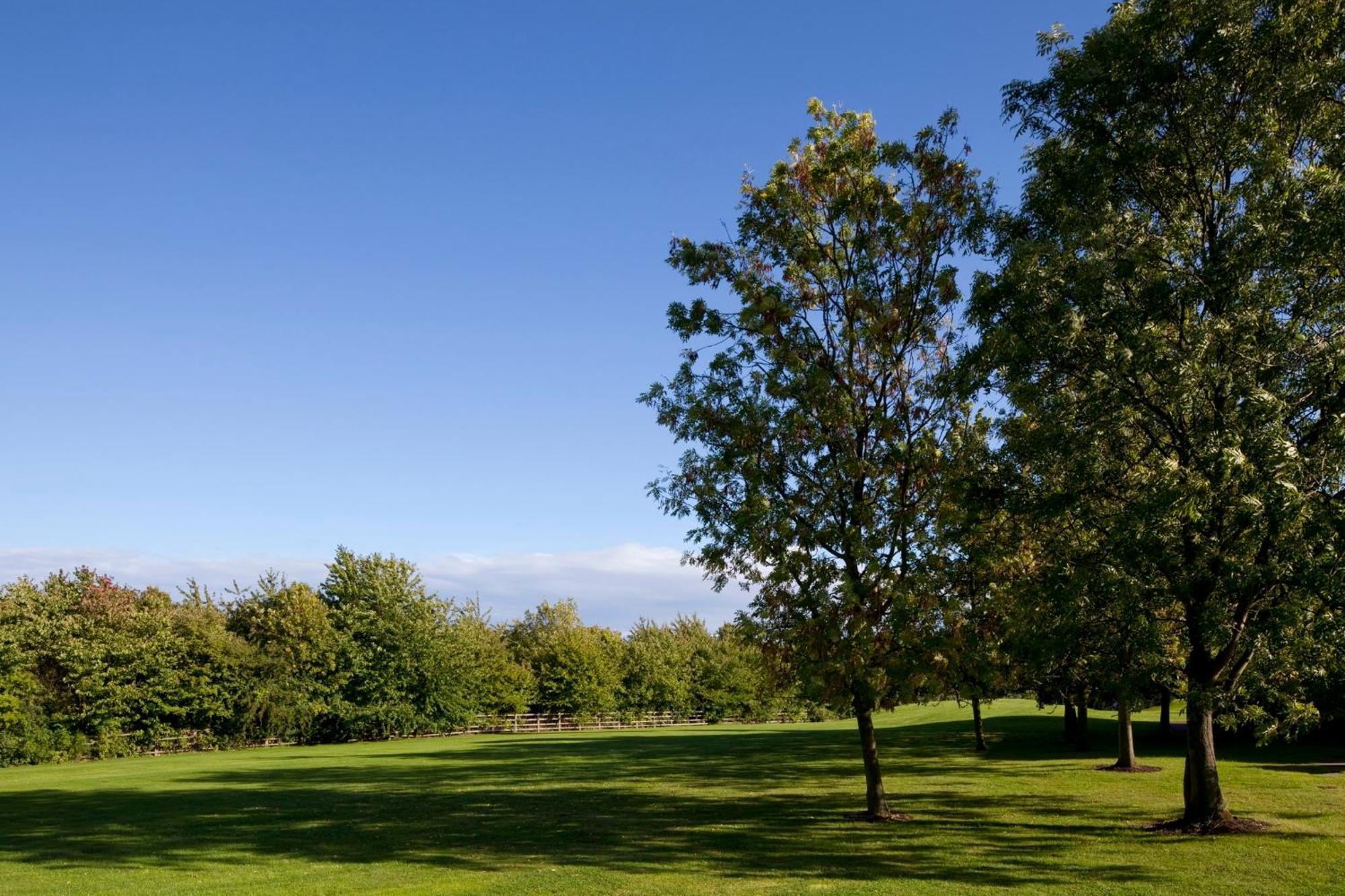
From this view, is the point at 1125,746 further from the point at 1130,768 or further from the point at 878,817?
the point at 878,817

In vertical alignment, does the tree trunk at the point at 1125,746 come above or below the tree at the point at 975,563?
below

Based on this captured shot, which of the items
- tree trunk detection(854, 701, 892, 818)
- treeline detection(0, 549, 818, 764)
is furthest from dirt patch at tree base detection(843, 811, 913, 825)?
treeline detection(0, 549, 818, 764)

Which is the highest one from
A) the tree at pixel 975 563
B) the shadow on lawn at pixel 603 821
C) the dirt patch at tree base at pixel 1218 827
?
the tree at pixel 975 563

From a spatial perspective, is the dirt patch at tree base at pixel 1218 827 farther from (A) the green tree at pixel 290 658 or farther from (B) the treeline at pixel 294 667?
(A) the green tree at pixel 290 658

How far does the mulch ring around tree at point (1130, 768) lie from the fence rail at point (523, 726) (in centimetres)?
4431

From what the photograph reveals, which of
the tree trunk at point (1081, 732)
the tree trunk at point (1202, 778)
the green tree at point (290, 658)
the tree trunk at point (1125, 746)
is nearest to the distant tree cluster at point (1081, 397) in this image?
the tree trunk at point (1202, 778)

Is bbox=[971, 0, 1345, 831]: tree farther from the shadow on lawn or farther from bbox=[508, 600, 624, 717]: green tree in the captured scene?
bbox=[508, 600, 624, 717]: green tree

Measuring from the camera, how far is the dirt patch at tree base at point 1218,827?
17875 mm

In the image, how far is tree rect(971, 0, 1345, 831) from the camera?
1422cm

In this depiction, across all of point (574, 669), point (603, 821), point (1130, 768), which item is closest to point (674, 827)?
point (603, 821)

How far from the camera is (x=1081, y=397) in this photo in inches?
703

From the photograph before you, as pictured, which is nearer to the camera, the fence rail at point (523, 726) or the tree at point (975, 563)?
the tree at point (975, 563)

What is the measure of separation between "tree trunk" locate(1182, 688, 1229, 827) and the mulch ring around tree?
1149cm

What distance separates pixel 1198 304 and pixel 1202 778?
951 cm
